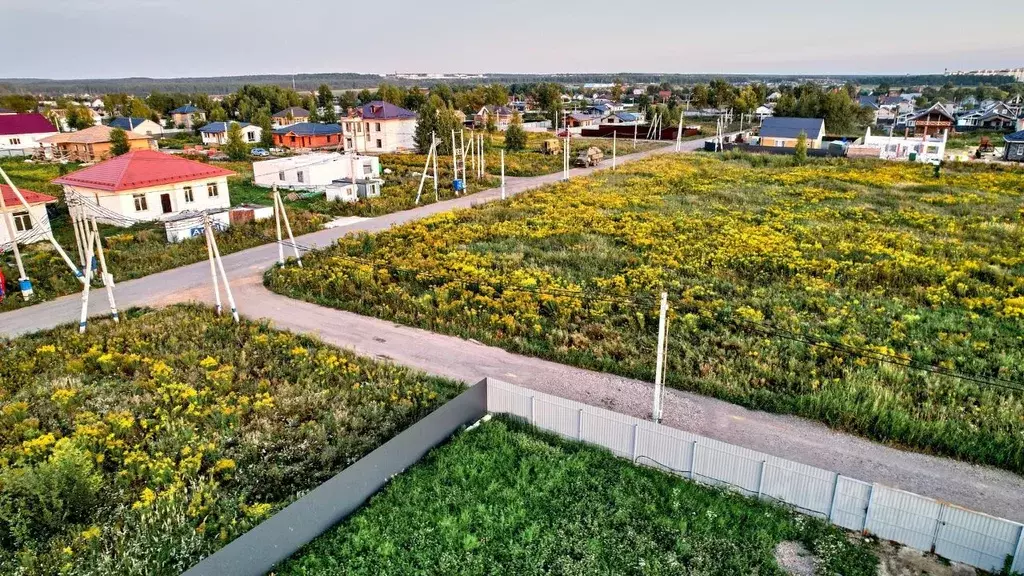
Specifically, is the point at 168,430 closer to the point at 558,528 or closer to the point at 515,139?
the point at 558,528

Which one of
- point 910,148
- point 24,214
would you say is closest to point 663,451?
point 24,214

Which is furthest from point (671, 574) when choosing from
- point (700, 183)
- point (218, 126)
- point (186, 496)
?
point (218, 126)

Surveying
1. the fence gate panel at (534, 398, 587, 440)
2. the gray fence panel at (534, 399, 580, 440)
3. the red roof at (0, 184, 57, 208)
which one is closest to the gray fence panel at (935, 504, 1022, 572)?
the fence gate panel at (534, 398, 587, 440)

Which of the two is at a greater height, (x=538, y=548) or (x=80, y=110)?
(x=80, y=110)

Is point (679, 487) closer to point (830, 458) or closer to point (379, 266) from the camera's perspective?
point (830, 458)

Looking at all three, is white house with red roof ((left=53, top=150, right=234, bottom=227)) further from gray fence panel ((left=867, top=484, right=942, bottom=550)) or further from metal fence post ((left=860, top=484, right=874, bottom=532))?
gray fence panel ((left=867, top=484, right=942, bottom=550))
